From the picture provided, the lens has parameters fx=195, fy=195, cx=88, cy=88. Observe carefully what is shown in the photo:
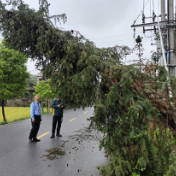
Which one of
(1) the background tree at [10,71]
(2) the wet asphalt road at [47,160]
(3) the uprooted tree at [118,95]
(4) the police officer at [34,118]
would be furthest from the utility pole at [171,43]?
(1) the background tree at [10,71]

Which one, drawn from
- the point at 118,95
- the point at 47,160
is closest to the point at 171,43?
the point at 118,95

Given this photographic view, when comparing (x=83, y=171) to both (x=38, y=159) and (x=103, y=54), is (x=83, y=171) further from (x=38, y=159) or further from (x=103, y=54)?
Result: (x=103, y=54)

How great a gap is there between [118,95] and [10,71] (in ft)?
36.8

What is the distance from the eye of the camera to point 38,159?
507cm

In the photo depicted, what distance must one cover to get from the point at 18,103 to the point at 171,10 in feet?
134

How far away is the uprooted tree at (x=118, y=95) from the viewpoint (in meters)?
3.29

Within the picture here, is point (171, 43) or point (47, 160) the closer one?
point (47, 160)

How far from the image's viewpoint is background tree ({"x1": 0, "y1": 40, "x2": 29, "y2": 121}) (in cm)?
1287

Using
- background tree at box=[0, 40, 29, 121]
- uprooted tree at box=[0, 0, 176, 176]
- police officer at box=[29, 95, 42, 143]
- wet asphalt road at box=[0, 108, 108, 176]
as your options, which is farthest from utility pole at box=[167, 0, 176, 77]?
background tree at box=[0, 40, 29, 121]

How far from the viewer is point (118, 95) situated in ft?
11.5

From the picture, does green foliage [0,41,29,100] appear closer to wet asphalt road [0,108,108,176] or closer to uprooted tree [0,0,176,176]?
wet asphalt road [0,108,108,176]

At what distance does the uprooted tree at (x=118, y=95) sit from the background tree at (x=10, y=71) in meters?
8.64

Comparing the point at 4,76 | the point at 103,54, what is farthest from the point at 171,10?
the point at 4,76

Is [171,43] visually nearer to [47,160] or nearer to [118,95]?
[118,95]
